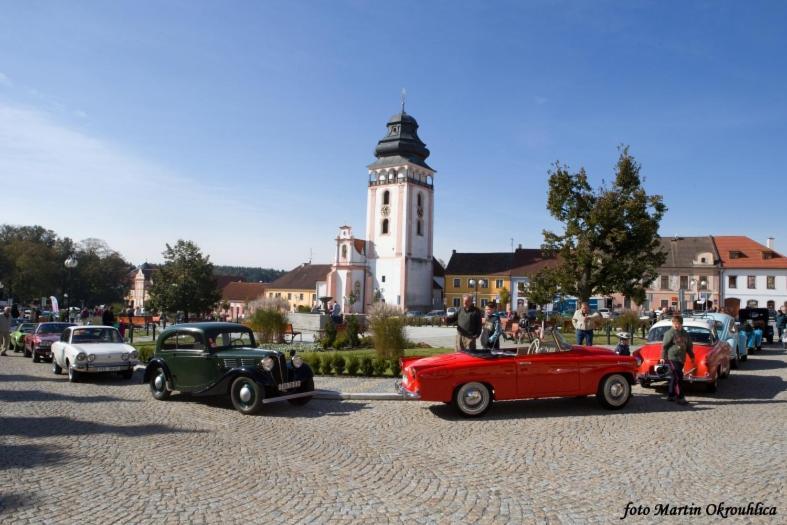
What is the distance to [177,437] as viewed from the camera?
26.6 ft

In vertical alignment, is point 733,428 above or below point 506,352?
below

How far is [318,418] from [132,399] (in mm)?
4091

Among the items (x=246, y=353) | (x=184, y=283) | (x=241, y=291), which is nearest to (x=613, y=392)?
(x=246, y=353)

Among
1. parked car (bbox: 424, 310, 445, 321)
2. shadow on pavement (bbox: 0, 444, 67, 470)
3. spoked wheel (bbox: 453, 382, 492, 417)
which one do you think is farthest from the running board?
parked car (bbox: 424, 310, 445, 321)

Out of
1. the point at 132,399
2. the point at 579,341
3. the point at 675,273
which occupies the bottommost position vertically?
the point at 132,399

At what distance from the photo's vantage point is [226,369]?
1030cm

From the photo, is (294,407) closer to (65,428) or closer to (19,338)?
(65,428)

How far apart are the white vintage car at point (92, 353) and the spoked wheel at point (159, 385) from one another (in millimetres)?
2762

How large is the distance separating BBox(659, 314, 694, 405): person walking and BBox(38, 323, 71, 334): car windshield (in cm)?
1739

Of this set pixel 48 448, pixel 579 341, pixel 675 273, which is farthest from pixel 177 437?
pixel 675 273

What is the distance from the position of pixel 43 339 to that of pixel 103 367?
592cm

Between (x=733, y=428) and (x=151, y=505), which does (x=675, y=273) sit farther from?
(x=151, y=505)

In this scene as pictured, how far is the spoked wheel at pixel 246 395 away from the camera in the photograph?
9648 mm

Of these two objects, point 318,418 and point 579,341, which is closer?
point 318,418
